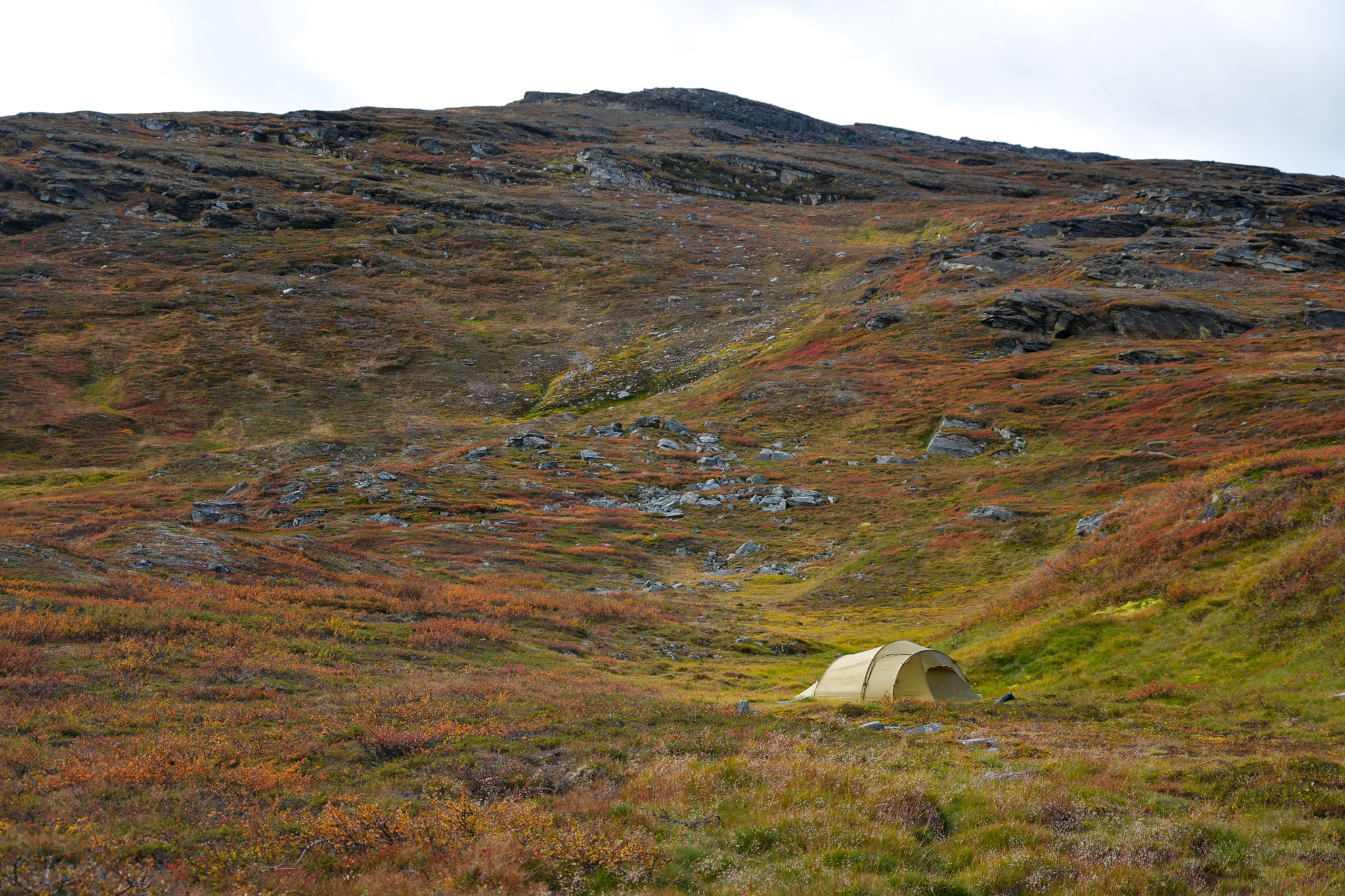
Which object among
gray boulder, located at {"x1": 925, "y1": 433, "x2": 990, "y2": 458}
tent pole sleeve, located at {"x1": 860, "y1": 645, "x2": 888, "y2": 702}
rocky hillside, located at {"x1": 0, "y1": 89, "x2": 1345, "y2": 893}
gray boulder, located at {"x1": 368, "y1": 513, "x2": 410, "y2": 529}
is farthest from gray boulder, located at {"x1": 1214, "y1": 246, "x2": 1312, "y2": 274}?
gray boulder, located at {"x1": 368, "y1": 513, "x2": 410, "y2": 529}

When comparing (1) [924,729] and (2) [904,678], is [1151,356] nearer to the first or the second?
(2) [904,678]

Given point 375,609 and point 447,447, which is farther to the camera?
point 447,447

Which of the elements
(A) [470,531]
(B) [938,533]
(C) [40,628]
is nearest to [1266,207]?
(B) [938,533]

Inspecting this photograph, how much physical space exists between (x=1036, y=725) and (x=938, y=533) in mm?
27901

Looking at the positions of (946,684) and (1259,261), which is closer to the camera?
(946,684)

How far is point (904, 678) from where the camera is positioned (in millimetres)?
20156

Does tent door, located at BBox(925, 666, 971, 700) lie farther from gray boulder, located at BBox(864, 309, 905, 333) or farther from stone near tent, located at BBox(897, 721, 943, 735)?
→ gray boulder, located at BBox(864, 309, 905, 333)

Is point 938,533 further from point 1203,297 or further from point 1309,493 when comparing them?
point 1203,297

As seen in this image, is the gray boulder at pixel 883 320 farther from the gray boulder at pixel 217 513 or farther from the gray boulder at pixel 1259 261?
the gray boulder at pixel 217 513

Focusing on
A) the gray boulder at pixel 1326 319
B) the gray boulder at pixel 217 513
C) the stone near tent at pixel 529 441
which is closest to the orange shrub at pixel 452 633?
the gray boulder at pixel 217 513

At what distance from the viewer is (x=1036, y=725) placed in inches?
607

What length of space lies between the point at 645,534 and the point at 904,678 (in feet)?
92.6

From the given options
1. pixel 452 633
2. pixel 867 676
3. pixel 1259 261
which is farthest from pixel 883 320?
pixel 452 633

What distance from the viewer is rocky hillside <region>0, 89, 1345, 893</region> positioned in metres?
9.06
